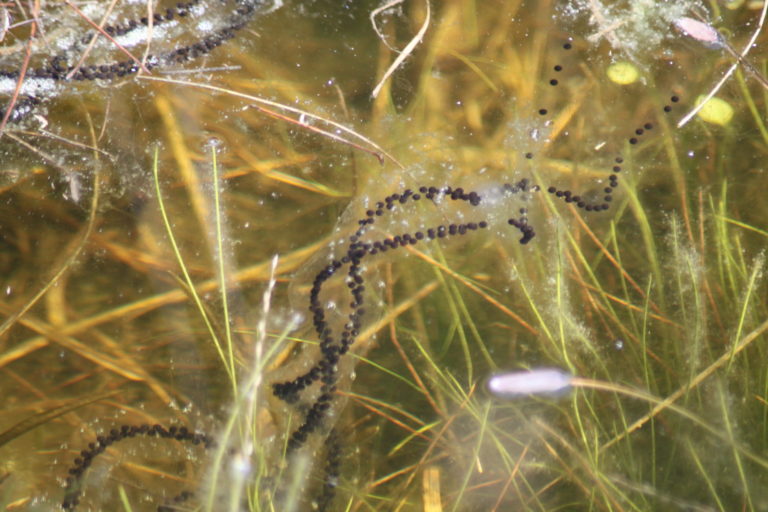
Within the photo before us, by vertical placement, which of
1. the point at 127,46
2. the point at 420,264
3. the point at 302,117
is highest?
the point at 127,46

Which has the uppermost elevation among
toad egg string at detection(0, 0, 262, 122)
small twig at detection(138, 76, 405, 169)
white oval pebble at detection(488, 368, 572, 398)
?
toad egg string at detection(0, 0, 262, 122)

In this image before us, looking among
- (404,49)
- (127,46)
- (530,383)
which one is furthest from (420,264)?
(127,46)

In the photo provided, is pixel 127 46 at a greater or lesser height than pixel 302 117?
greater

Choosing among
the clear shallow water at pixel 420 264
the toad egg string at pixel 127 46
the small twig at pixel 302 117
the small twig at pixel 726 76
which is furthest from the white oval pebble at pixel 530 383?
the toad egg string at pixel 127 46

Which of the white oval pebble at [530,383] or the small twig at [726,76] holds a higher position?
the small twig at [726,76]

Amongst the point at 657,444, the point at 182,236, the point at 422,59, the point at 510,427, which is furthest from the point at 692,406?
the point at 182,236

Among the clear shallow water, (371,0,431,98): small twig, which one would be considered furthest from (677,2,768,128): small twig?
(371,0,431,98): small twig

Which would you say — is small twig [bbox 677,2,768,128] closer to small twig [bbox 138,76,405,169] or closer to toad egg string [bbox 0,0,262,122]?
small twig [bbox 138,76,405,169]

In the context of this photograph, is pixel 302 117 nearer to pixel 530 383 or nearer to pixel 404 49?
pixel 404 49

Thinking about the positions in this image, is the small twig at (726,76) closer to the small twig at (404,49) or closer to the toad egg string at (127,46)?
the small twig at (404,49)
